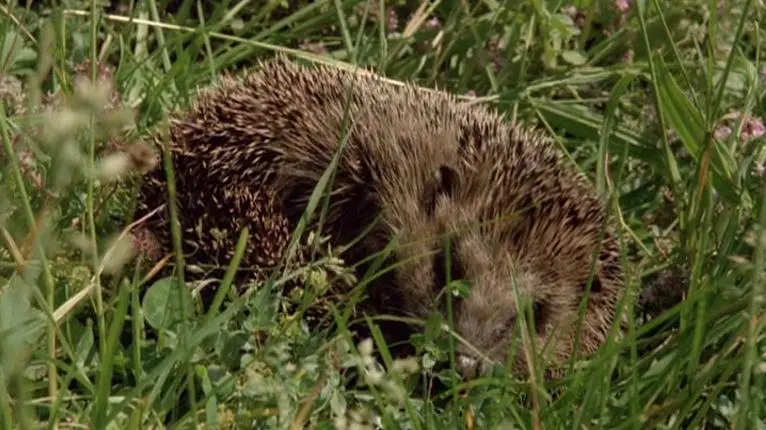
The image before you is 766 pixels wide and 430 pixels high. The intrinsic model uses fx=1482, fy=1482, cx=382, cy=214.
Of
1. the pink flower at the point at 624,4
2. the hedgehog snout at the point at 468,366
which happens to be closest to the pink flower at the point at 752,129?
the pink flower at the point at 624,4

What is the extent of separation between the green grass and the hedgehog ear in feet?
1.13

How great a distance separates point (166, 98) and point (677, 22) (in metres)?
1.74

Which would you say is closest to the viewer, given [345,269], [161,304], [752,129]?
[345,269]

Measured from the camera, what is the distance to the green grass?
2588 mm

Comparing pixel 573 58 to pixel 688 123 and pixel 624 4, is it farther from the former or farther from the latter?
pixel 688 123

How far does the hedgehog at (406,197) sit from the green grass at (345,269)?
15 cm

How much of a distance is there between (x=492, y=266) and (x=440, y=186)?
0.28 m

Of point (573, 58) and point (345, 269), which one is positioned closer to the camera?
point (345, 269)

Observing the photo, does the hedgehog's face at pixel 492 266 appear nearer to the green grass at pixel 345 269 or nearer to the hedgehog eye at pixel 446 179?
the hedgehog eye at pixel 446 179

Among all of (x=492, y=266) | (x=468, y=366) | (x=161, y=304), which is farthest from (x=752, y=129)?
(x=161, y=304)

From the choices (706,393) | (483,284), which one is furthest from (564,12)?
(706,393)

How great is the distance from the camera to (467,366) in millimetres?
3186

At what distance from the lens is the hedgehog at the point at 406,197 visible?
354 centimetres

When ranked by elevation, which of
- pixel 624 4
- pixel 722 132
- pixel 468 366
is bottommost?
pixel 468 366
